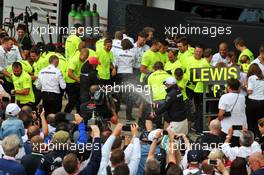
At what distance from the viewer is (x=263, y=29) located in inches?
848

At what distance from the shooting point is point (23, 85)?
59.9 feet

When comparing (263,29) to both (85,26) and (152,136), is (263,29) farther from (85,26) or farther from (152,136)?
(152,136)

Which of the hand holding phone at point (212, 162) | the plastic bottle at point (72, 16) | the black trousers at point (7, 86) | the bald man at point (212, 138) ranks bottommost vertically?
the hand holding phone at point (212, 162)

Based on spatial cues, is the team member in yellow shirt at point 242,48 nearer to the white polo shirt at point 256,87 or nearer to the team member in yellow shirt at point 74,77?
the white polo shirt at point 256,87

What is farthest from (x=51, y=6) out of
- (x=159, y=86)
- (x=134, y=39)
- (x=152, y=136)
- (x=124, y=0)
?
(x=152, y=136)

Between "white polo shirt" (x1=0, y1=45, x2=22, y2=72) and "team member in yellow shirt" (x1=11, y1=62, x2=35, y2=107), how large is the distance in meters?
1.50

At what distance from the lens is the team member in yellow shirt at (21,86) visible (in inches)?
719

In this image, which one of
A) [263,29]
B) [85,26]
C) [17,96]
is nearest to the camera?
[17,96]

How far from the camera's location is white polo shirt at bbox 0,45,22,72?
1981 centimetres

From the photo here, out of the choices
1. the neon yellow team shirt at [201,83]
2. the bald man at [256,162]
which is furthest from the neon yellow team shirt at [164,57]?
the bald man at [256,162]

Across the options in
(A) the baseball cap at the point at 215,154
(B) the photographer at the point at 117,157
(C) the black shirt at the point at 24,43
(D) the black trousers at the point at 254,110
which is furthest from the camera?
(C) the black shirt at the point at 24,43

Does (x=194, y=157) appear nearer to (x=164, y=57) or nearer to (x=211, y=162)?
(x=211, y=162)

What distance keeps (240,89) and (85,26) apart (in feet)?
24.2

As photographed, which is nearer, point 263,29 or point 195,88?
point 195,88
